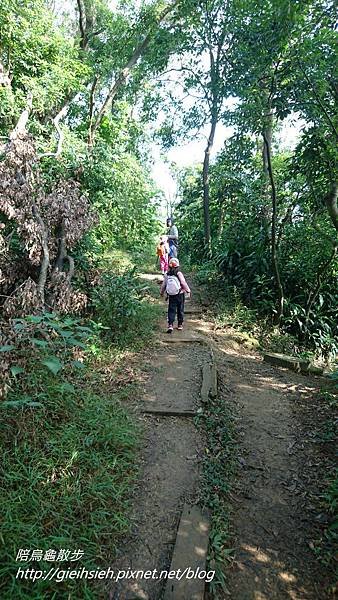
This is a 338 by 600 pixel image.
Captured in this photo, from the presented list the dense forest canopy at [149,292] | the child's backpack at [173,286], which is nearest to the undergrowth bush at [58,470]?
the dense forest canopy at [149,292]

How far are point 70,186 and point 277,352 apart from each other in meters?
5.00

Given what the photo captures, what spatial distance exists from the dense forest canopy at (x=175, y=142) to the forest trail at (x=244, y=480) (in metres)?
2.16

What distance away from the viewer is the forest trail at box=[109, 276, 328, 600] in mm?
2459

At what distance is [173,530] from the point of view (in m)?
2.74

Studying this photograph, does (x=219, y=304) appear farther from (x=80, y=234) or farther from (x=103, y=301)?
(x=80, y=234)

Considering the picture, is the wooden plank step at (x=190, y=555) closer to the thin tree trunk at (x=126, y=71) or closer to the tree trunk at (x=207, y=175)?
the tree trunk at (x=207, y=175)

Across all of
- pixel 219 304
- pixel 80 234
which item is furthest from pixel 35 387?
pixel 219 304

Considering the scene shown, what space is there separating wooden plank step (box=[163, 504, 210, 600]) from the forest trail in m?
0.08

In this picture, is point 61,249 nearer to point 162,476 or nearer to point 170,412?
point 170,412

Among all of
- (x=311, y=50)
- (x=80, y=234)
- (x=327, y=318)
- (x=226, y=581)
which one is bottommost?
(x=226, y=581)

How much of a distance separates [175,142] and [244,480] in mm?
11491

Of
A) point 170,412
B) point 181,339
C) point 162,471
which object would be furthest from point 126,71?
point 162,471

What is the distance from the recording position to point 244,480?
11.0 feet

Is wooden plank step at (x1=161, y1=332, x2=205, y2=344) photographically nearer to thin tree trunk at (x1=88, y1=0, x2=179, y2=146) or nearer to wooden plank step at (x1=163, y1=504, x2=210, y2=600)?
wooden plank step at (x1=163, y1=504, x2=210, y2=600)
